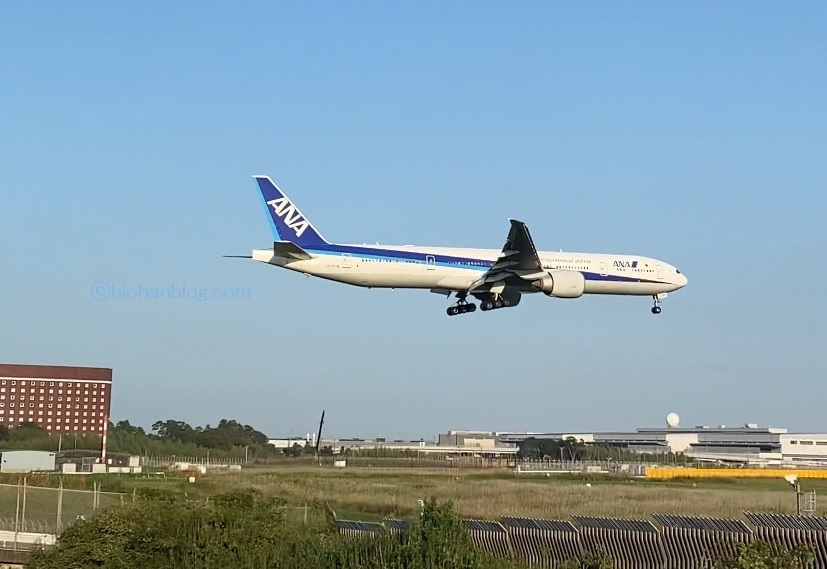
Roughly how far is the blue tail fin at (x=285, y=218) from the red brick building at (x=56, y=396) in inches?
1206

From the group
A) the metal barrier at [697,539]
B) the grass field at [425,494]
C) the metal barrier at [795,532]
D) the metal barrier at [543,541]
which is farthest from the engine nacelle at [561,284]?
the metal barrier at [795,532]

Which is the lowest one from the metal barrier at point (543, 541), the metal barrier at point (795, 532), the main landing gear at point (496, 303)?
the metal barrier at point (543, 541)

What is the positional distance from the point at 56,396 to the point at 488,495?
1973 inches

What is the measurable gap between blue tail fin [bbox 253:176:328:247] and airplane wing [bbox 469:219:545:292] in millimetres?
Result: 7522

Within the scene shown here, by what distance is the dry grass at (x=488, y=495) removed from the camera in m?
34.6

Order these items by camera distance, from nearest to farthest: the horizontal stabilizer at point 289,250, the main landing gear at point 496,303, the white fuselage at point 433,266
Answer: the horizontal stabilizer at point 289,250
the white fuselage at point 433,266
the main landing gear at point 496,303

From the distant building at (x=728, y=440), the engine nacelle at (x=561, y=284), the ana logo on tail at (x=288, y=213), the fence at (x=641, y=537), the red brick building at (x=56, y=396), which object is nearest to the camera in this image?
the fence at (x=641, y=537)

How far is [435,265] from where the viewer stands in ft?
166

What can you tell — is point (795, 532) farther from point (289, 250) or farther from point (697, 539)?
point (289, 250)

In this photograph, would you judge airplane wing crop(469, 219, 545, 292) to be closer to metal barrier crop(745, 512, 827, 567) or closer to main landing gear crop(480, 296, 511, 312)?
main landing gear crop(480, 296, 511, 312)

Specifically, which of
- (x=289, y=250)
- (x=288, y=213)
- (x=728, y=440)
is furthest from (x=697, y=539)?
(x=728, y=440)

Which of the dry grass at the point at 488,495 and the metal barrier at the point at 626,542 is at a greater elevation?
the dry grass at the point at 488,495

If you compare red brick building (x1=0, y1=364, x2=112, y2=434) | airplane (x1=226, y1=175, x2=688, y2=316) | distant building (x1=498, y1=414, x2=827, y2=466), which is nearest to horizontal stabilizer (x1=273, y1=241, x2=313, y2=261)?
airplane (x1=226, y1=175, x2=688, y2=316)

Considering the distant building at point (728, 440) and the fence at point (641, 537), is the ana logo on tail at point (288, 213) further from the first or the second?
the distant building at point (728, 440)
